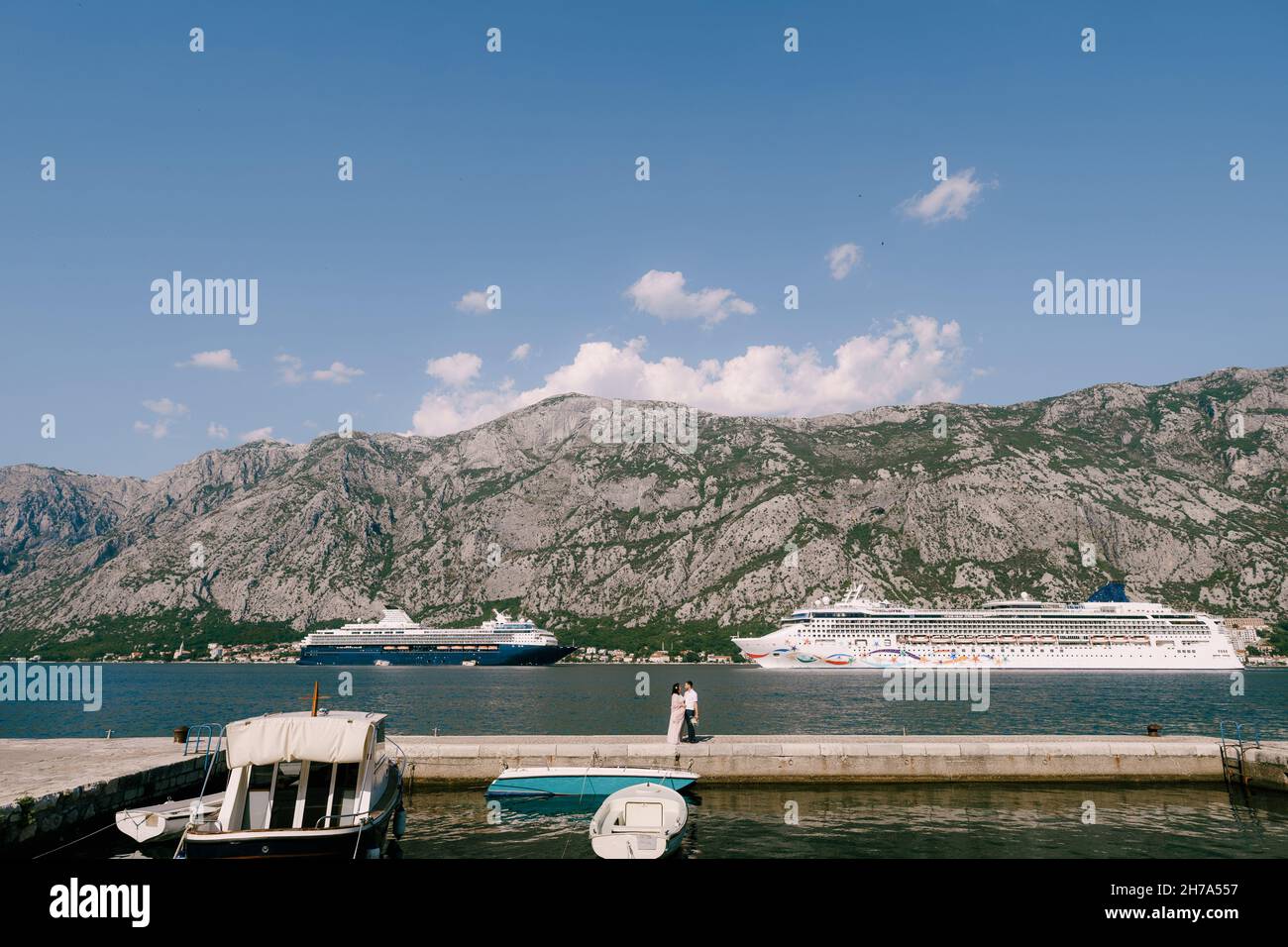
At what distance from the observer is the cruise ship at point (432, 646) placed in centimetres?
18850

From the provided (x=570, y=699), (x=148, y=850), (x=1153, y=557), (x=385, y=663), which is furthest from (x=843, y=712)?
(x=1153, y=557)

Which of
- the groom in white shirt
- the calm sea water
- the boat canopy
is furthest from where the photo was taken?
the calm sea water

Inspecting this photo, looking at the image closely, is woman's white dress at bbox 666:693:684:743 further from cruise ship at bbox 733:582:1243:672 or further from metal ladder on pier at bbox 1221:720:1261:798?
cruise ship at bbox 733:582:1243:672

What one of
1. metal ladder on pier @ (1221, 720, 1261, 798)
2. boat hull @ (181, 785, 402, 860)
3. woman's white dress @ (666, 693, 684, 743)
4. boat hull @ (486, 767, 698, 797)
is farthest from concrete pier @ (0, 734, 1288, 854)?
boat hull @ (181, 785, 402, 860)

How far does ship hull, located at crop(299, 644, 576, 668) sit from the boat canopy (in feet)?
573

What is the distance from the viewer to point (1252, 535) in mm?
193375

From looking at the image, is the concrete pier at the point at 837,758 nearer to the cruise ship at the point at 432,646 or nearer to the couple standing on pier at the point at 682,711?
the couple standing on pier at the point at 682,711

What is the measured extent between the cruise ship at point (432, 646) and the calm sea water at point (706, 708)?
71.6m

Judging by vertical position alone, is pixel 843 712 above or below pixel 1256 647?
Result: above

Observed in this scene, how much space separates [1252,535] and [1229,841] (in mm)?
217678

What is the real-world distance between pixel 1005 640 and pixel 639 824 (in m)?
156

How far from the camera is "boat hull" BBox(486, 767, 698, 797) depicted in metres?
26.9

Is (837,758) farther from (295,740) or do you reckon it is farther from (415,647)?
(415,647)

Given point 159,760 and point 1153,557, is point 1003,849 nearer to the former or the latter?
point 159,760
